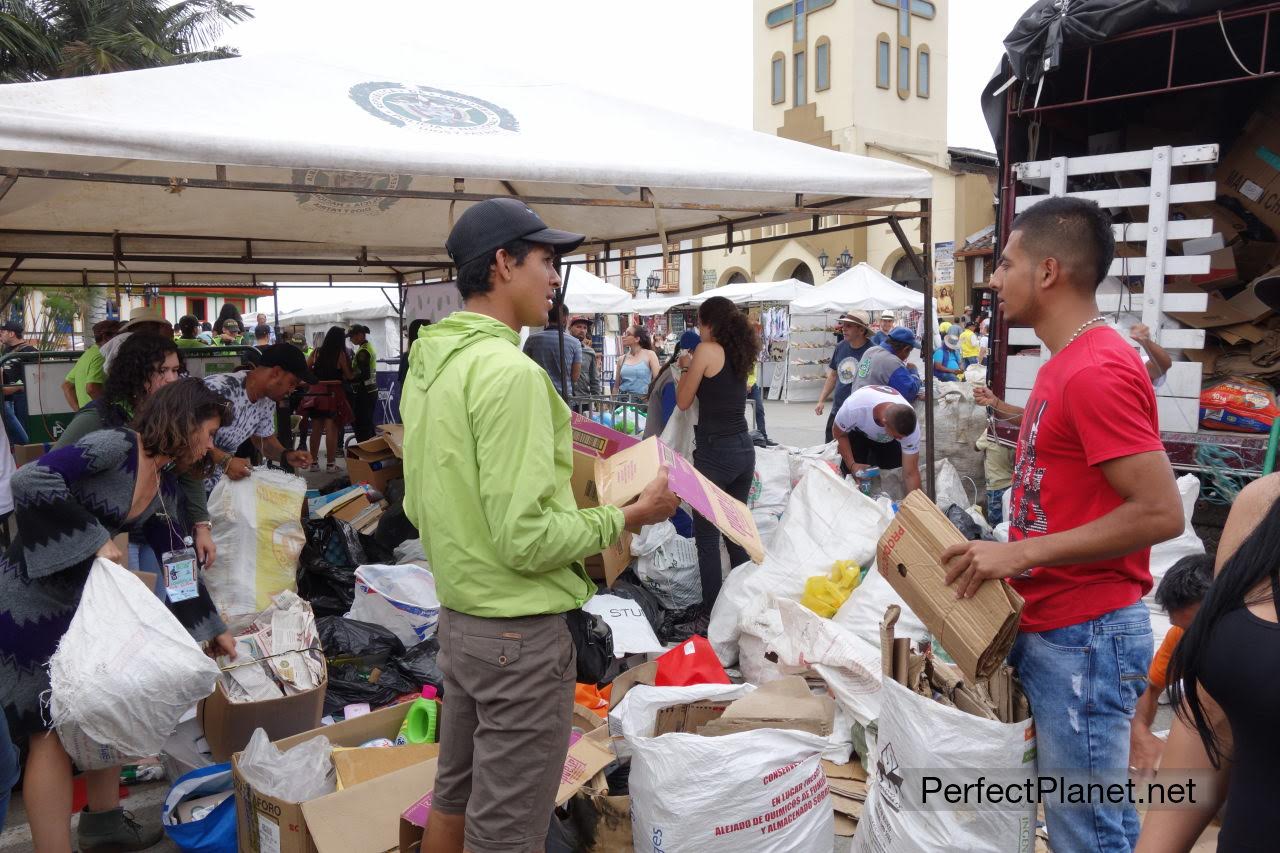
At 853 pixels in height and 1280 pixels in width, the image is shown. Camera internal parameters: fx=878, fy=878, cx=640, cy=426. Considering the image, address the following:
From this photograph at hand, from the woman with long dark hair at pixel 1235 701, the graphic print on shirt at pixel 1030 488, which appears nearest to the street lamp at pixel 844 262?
the graphic print on shirt at pixel 1030 488

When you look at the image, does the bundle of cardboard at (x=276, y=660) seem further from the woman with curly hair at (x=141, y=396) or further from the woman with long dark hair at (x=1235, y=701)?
the woman with long dark hair at (x=1235, y=701)

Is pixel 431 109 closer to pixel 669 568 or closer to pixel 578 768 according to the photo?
pixel 669 568

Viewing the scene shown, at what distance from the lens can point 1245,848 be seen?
1.24 metres

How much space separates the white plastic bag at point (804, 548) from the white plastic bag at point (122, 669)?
2.51 meters

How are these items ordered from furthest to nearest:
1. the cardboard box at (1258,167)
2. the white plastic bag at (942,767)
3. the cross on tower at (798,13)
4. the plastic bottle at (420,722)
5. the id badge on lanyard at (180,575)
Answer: the cross on tower at (798,13), the cardboard box at (1258,167), the plastic bottle at (420,722), the id badge on lanyard at (180,575), the white plastic bag at (942,767)

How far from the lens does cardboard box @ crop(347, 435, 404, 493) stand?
6.63 metres

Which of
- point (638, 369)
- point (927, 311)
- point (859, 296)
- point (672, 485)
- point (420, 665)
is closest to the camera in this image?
point (672, 485)

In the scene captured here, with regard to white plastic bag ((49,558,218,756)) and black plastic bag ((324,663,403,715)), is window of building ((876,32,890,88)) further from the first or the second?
white plastic bag ((49,558,218,756))

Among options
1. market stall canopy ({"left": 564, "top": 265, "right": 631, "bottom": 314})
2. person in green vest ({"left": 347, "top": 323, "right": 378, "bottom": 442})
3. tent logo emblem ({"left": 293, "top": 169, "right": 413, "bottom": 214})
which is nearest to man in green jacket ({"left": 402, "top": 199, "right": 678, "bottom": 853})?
tent logo emblem ({"left": 293, "top": 169, "right": 413, "bottom": 214})

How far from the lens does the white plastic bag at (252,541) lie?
4480 mm

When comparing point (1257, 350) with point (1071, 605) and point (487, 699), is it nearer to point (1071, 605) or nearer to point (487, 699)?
point (1071, 605)

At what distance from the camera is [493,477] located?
1.76 meters

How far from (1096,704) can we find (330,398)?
9478 millimetres

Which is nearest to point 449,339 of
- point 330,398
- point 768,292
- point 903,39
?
point 330,398
